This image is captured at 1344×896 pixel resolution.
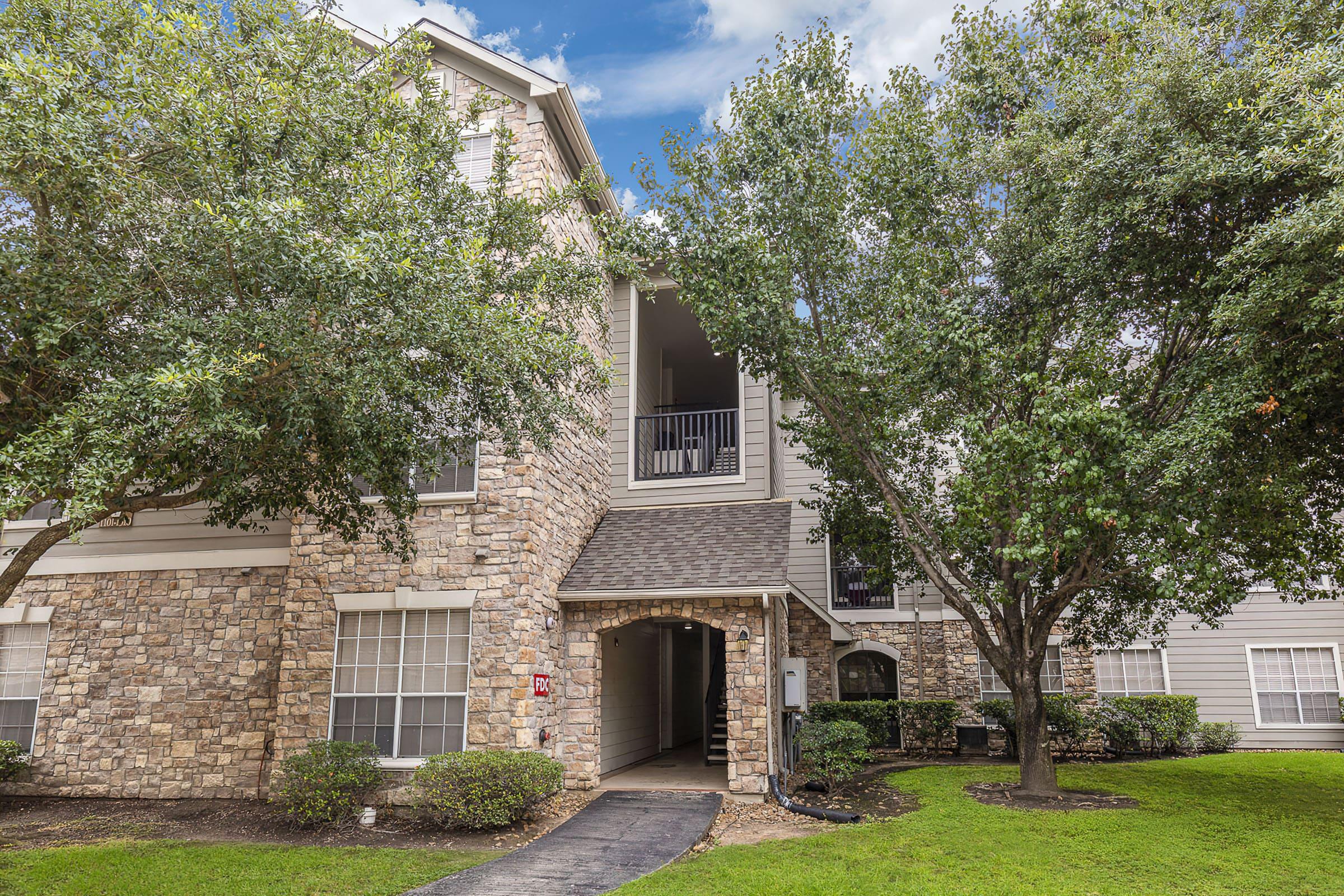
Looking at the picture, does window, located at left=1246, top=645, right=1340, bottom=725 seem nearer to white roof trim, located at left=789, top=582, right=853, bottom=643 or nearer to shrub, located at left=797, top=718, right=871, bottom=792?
white roof trim, located at left=789, top=582, right=853, bottom=643

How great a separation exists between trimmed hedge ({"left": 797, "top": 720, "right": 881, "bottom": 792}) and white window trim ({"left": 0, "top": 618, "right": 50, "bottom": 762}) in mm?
10419

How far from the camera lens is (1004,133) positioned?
34.1 ft

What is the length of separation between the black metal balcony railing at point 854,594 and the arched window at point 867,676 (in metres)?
0.92

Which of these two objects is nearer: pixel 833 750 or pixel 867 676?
pixel 833 750

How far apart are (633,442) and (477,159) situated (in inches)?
190

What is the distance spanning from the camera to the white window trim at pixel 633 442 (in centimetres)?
1242

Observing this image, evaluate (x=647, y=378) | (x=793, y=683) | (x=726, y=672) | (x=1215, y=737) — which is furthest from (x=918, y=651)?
(x=647, y=378)

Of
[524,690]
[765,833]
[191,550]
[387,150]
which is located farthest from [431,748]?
[387,150]

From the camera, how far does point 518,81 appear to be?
424 inches

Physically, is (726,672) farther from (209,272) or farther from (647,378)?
(209,272)

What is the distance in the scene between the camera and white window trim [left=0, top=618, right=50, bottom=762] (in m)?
10.9

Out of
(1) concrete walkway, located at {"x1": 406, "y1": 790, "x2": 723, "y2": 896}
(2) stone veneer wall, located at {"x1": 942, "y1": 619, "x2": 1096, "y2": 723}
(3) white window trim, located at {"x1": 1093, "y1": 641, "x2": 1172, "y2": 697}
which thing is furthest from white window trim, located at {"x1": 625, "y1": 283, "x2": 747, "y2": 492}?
(3) white window trim, located at {"x1": 1093, "y1": 641, "x2": 1172, "y2": 697}

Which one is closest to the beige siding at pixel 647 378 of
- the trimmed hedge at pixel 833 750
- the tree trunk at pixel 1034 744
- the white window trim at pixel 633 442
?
the white window trim at pixel 633 442

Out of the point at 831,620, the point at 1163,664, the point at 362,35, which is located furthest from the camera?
the point at 1163,664
